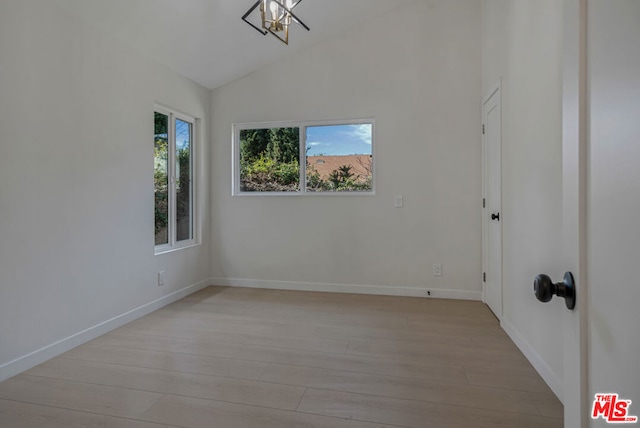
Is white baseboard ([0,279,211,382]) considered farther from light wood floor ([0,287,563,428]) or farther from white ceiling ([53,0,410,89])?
Answer: white ceiling ([53,0,410,89])

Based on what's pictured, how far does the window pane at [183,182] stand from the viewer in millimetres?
3973

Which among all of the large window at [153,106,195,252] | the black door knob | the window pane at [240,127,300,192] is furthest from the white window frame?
the black door knob

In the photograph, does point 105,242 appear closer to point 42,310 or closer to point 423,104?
point 42,310

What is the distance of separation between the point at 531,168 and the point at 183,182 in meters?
3.47

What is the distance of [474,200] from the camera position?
3730 millimetres

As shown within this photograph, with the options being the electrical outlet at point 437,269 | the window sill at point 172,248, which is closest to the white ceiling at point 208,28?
the window sill at point 172,248

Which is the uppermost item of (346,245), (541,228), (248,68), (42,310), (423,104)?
(248,68)

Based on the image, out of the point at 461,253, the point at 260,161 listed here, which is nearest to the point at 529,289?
the point at 461,253

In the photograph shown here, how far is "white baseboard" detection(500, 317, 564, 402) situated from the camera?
1.92 meters

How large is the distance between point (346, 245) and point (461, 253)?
126 centimetres

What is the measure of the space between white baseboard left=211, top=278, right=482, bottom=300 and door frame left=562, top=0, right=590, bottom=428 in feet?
10.5

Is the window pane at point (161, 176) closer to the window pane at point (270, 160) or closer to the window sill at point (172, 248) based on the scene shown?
the window sill at point (172, 248)

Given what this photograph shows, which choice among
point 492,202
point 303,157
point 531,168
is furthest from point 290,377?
point 303,157

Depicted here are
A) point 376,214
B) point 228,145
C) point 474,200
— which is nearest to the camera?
point 474,200
